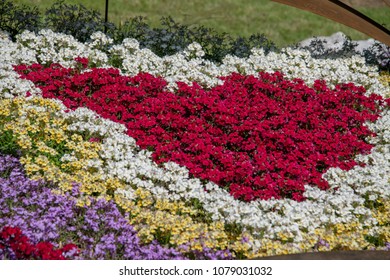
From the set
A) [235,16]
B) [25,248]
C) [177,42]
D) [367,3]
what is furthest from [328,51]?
[367,3]

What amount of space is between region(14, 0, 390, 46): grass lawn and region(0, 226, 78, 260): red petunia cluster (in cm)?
1052

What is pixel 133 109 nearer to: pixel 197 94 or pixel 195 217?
pixel 197 94

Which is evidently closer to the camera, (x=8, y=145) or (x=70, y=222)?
(x=70, y=222)

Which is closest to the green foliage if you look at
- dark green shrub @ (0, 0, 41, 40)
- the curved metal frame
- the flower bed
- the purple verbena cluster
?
the flower bed

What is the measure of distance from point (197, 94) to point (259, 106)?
83 cm

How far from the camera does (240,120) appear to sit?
7.50 metres

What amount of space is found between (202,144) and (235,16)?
Answer: 33.5ft

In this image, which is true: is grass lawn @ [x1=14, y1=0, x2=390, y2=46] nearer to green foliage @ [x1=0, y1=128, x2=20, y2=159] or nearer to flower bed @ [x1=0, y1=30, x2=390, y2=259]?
flower bed @ [x1=0, y1=30, x2=390, y2=259]

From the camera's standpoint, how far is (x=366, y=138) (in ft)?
25.0

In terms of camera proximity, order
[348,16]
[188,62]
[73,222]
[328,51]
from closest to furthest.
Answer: [73,222] < [348,16] < [188,62] < [328,51]

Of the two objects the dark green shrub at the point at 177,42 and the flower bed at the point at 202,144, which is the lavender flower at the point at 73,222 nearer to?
the flower bed at the point at 202,144

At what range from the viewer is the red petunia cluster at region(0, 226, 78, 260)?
4500 millimetres

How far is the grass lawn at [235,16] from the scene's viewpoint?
1520cm

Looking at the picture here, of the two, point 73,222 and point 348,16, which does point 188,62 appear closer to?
point 348,16
